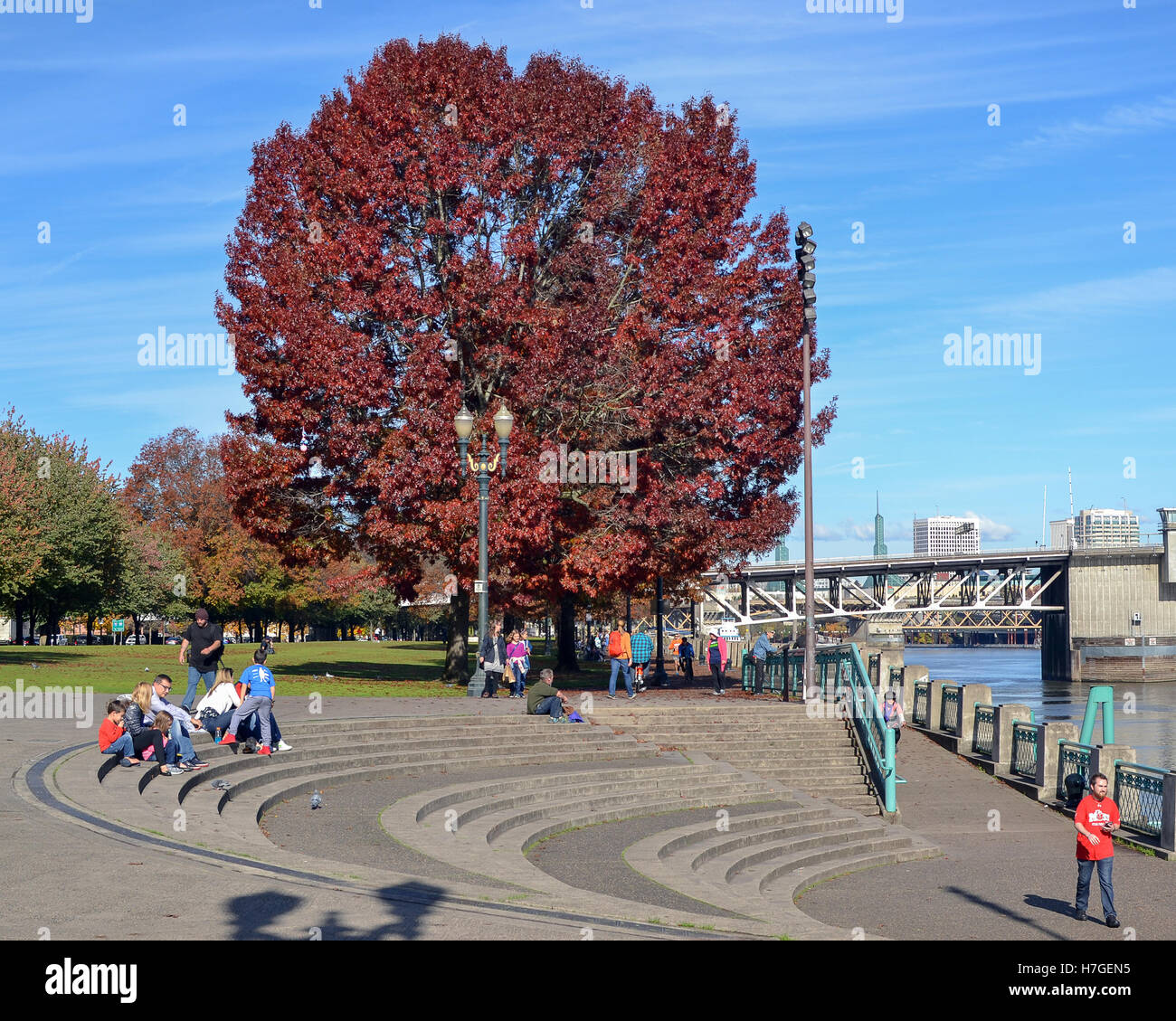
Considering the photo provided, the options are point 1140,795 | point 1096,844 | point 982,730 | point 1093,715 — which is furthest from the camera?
point 982,730

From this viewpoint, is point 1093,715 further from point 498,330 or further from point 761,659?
point 498,330

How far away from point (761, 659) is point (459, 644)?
816 centimetres

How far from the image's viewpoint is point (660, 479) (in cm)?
3047

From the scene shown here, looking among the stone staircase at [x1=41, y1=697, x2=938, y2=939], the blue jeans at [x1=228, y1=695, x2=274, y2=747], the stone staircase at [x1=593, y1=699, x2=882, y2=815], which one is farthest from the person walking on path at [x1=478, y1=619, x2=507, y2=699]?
the blue jeans at [x1=228, y1=695, x2=274, y2=747]

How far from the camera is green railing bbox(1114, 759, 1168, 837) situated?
647 inches

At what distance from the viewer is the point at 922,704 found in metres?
26.9

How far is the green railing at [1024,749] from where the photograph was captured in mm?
20906

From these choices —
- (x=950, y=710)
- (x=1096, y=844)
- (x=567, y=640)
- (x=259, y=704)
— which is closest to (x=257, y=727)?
(x=259, y=704)

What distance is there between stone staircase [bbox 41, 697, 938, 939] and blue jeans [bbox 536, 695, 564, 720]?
1.05 ft

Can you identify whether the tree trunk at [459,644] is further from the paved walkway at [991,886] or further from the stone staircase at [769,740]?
the paved walkway at [991,886]

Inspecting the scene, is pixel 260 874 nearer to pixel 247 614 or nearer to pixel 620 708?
pixel 620 708

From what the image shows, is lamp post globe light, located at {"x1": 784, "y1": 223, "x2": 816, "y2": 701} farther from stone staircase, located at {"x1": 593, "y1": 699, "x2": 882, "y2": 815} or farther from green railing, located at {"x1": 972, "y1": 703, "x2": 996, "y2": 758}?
green railing, located at {"x1": 972, "y1": 703, "x2": 996, "y2": 758}

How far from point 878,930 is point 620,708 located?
11636 millimetres

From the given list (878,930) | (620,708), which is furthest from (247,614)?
(878,930)
